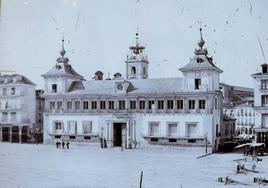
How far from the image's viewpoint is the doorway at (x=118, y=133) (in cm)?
2198

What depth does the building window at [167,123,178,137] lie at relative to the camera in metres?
20.7

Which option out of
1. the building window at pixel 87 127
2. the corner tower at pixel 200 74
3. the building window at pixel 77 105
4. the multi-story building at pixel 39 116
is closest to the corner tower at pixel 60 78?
the building window at pixel 77 105

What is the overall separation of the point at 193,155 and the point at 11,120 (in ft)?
32.0

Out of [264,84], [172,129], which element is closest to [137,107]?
[172,129]

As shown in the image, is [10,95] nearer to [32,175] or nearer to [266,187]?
[32,175]

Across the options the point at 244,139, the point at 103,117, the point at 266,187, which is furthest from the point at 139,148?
the point at 266,187

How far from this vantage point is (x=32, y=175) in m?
13.0

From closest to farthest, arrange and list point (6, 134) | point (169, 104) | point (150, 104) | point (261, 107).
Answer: point (261, 107) < point (169, 104) < point (150, 104) < point (6, 134)

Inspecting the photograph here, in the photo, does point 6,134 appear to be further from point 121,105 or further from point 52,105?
point 121,105

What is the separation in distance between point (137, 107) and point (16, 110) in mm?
6305

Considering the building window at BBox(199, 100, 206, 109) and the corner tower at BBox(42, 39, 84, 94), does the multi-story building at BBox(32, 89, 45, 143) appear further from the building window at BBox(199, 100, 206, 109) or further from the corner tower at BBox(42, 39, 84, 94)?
the building window at BBox(199, 100, 206, 109)

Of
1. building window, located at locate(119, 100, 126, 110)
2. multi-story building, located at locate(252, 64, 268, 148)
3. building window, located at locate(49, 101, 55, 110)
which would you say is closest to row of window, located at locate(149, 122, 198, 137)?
building window, located at locate(119, 100, 126, 110)

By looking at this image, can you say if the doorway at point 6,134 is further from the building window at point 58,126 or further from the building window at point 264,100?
the building window at point 264,100

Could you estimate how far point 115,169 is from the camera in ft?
45.9
